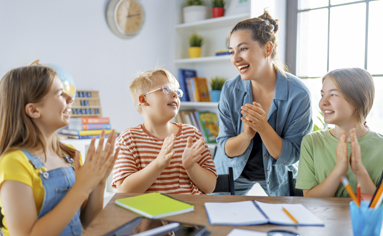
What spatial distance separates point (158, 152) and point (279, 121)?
778mm

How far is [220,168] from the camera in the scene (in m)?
→ 2.12

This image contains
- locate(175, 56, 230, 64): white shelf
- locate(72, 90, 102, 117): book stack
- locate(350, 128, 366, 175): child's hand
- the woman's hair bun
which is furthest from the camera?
locate(175, 56, 230, 64): white shelf

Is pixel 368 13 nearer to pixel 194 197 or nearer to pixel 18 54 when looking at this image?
pixel 194 197

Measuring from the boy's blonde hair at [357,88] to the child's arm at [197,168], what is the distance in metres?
0.67

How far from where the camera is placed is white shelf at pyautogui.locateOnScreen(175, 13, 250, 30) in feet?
10.4

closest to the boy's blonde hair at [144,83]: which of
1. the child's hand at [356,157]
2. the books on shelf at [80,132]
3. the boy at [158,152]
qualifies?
the boy at [158,152]

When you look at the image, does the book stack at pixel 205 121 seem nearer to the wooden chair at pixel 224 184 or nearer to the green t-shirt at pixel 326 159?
the wooden chair at pixel 224 184

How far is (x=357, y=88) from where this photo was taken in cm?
150

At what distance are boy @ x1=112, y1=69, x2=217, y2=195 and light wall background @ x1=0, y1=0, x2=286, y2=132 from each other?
54.7 inches

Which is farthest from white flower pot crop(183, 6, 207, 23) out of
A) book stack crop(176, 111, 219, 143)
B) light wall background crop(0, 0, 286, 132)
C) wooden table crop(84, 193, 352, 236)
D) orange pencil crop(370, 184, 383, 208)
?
orange pencil crop(370, 184, 383, 208)

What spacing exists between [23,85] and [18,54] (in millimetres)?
1634

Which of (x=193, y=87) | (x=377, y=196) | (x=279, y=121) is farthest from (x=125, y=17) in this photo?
(x=377, y=196)

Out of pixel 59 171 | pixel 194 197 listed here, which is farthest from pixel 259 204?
pixel 59 171

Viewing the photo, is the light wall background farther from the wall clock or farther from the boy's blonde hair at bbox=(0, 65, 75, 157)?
the boy's blonde hair at bbox=(0, 65, 75, 157)
